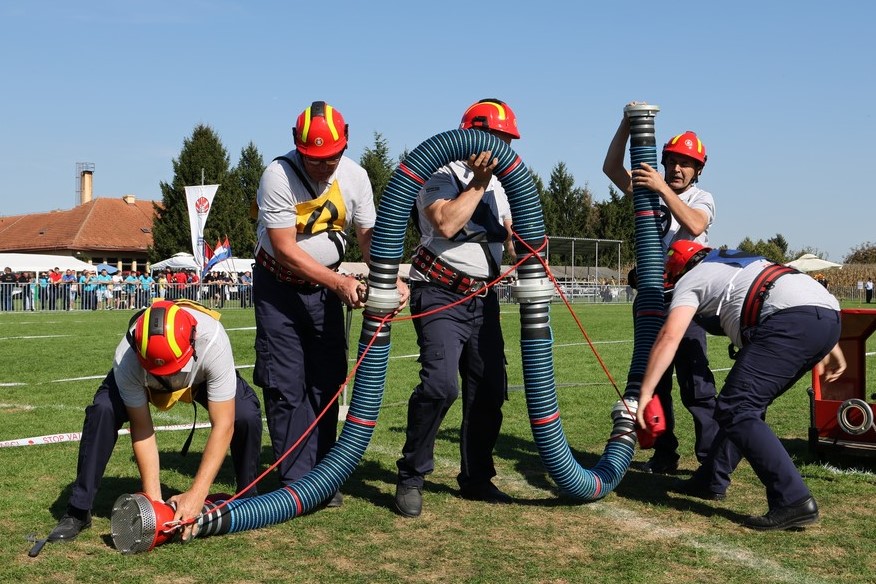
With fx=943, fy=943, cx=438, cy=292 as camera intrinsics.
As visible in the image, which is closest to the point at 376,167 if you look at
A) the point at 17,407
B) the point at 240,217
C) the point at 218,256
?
the point at 240,217

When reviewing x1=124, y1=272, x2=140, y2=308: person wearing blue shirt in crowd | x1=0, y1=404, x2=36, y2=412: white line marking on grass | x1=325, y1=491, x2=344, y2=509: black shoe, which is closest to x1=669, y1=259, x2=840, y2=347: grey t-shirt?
x1=325, y1=491, x2=344, y2=509: black shoe

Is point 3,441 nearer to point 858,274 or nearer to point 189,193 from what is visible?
point 189,193

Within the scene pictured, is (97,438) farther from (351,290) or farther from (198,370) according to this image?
(351,290)

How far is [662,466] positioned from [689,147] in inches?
86.4

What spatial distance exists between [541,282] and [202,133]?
6222cm

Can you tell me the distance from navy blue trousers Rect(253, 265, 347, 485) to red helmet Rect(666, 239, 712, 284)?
2028 mm

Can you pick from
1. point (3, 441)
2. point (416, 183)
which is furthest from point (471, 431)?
point (3, 441)

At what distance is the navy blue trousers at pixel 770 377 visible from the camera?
4.94 meters

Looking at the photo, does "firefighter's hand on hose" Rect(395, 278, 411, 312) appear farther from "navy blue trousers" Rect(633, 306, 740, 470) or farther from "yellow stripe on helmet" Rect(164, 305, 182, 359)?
"navy blue trousers" Rect(633, 306, 740, 470)

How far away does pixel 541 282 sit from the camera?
5477mm

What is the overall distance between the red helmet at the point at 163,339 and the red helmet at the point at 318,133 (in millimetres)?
1264

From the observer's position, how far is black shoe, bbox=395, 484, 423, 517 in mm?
5270

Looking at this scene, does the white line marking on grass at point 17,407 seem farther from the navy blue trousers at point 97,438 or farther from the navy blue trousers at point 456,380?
the navy blue trousers at point 456,380

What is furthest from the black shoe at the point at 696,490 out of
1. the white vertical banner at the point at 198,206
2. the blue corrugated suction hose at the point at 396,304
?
the white vertical banner at the point at 198,206
